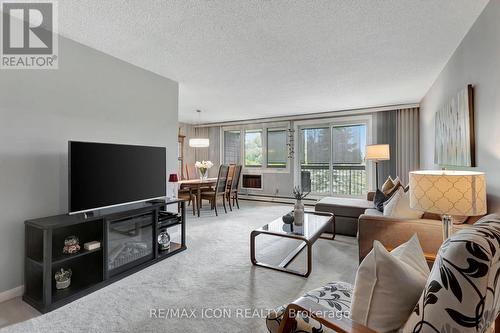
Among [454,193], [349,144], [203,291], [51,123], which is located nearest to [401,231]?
[454,193]

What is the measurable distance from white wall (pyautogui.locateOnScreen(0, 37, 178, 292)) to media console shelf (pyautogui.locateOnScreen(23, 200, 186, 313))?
6.1 inches

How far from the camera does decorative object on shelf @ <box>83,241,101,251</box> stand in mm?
2257

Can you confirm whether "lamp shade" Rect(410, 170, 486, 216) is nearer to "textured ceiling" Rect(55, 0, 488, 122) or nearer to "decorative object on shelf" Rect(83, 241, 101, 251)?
"textured ceiling" Rect(55, 0, 488, 122)

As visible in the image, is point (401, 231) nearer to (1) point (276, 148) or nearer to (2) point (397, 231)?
(2) point (397, 231)

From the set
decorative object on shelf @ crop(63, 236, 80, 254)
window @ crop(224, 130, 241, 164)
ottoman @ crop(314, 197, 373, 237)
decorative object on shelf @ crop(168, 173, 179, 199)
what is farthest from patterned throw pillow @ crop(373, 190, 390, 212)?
window @ crop(224, 130, 241, 164)

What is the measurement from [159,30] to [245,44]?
0.84 meters

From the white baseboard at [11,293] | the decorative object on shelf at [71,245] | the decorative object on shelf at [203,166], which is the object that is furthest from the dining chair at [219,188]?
the white baseboard at [11,293]

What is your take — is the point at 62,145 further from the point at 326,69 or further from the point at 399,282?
the point at 326,69

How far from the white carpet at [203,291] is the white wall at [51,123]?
817 millimetres

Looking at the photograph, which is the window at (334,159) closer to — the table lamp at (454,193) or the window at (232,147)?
the window at (232,147)

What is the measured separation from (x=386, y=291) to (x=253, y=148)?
6506mm

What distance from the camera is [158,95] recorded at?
351 centimetres

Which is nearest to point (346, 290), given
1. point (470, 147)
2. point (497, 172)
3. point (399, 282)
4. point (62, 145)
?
point (399, 282)

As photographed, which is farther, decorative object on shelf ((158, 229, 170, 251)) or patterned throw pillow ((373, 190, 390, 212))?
patterned throw pillow ((373, 190, 390, 212))
